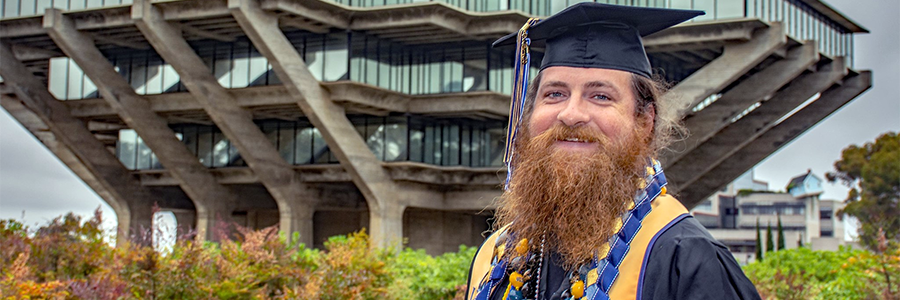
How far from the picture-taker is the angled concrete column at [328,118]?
32.2 m

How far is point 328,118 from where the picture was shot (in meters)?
34.2

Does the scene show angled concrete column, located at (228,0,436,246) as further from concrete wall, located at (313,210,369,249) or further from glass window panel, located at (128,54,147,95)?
concrete wall, located at (313,210,369,249)

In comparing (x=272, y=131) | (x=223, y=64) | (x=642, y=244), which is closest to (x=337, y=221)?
(x=272, y=131)

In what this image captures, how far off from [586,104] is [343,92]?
3128cm

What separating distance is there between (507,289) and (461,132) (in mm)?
35795

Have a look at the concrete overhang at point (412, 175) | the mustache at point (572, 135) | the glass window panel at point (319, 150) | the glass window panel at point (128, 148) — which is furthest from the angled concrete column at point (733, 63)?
the mustache at point (572, 135)

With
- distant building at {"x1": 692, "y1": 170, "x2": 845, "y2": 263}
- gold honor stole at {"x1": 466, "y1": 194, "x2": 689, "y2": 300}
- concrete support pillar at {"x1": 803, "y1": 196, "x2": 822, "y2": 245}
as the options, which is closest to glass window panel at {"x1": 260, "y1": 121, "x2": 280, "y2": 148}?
gold honor stole at {"x1": 466, "y1": 194, "x2": 689, "y2": 300}

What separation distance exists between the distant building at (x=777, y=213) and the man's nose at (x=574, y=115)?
80.2 meters

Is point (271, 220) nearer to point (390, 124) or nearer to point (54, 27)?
point (390, 124)

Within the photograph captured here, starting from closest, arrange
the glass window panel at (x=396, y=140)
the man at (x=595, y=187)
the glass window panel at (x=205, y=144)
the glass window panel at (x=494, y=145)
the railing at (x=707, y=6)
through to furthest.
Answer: the man at (x=595, y=187) < the railing at (x=707, y=6) < the glass window panel at (x=396, y=140) < the glass window panel at (x=494, y=145) < the glass window panel at (x=205, y=144)

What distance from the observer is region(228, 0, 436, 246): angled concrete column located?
32219mm

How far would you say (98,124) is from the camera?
1796 inches

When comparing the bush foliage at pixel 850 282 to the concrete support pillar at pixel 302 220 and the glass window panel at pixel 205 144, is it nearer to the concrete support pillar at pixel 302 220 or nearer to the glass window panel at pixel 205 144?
the concrete support pillar at pixel 302 220

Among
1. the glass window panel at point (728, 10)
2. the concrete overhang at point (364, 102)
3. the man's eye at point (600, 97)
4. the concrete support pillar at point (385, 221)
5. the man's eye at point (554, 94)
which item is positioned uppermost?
the glass window panel at point (728, 10)
